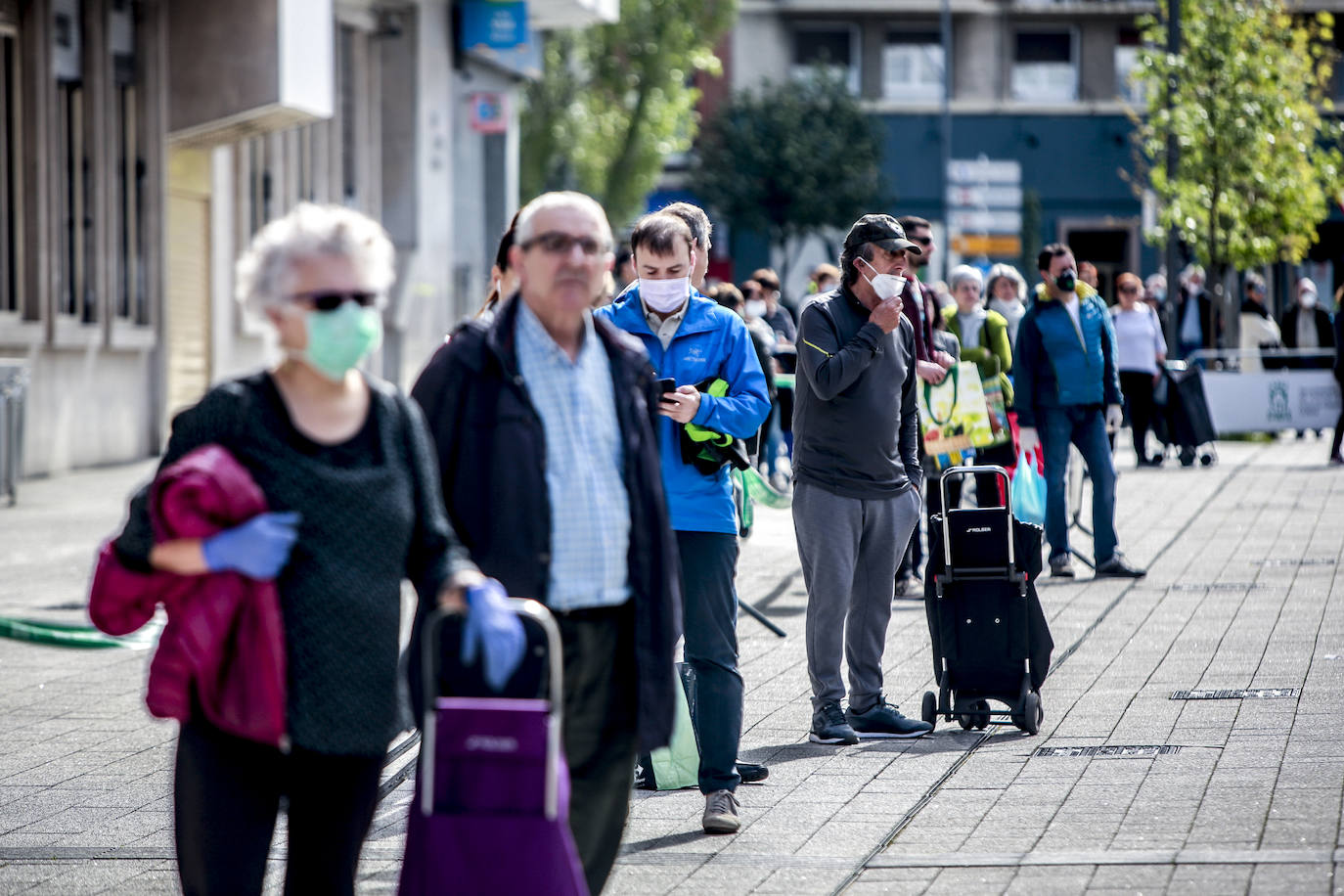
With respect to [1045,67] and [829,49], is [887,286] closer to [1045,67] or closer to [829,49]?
[1045,67]

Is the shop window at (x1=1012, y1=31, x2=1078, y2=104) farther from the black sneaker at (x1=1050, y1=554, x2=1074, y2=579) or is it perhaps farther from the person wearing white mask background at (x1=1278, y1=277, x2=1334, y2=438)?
the black sneaker at (x1=1050, y1=554, x2=1074, y2=579)

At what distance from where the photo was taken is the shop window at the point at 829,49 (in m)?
51.5

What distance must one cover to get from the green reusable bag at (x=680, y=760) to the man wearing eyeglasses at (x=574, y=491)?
6.34ft

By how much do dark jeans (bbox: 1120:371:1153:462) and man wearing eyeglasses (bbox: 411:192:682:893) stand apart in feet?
55.7

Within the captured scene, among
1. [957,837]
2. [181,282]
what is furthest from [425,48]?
[957,837]

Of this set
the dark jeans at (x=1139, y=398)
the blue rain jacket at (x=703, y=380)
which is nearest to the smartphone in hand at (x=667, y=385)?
the blue rain jacket at (x=703, y=380)

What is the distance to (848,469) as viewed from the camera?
7387 millimetres

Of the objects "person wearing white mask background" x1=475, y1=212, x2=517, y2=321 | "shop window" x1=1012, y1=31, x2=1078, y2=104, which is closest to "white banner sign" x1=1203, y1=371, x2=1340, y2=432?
"person wearing white mask background" x1=475, y1=212, x2=517, y2=321

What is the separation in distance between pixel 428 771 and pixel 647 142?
42476 millimetres

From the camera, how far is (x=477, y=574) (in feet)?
12.5

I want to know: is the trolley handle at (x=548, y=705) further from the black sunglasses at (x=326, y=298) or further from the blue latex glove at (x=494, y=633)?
the black sunglasses at (x=326, y=298)

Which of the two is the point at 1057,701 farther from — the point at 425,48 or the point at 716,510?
the point at 425,48

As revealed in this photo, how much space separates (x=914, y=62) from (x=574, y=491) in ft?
158

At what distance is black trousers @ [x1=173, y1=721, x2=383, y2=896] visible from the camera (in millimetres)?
3721
